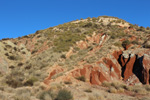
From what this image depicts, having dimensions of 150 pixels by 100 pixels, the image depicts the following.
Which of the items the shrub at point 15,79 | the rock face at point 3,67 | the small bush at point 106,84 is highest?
the rock face at point 3,67

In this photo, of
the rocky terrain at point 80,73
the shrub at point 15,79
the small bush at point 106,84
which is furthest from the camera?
the small bush at point 106,84

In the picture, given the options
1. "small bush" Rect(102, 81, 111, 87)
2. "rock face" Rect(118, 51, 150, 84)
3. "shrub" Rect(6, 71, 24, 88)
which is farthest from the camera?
"rock face" Rect(118, 51, 150, 84)

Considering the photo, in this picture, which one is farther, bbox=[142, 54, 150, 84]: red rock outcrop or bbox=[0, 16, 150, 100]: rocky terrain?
bbox=[142, 54, 150, 84]: red rock outcrop

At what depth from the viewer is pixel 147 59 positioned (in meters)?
18.2

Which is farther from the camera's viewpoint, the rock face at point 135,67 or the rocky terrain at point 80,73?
the rock face at point 135,67

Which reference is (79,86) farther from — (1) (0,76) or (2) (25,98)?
(1) (0,76)

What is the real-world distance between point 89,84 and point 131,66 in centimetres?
722


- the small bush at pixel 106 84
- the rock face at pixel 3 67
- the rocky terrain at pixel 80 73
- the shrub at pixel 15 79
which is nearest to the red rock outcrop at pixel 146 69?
the rocky terrain at pixel 80 73

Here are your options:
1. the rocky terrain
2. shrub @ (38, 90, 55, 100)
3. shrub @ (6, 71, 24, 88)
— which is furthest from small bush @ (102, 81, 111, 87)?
shrub @ (6, 71, 24, 88)

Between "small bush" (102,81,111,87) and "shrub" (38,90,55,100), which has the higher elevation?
"small bush" (102,81,111,87)

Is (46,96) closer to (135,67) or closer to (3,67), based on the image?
(3,67)

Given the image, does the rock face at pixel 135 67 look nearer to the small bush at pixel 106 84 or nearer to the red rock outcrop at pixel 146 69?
the red rock outcrop at pixel 146 69

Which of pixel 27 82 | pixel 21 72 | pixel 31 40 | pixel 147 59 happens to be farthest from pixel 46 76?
pixel 31 40

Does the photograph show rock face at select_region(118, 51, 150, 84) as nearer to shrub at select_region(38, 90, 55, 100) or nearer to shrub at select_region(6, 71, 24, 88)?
shrub at select_region(38, 90, 55, 100)
